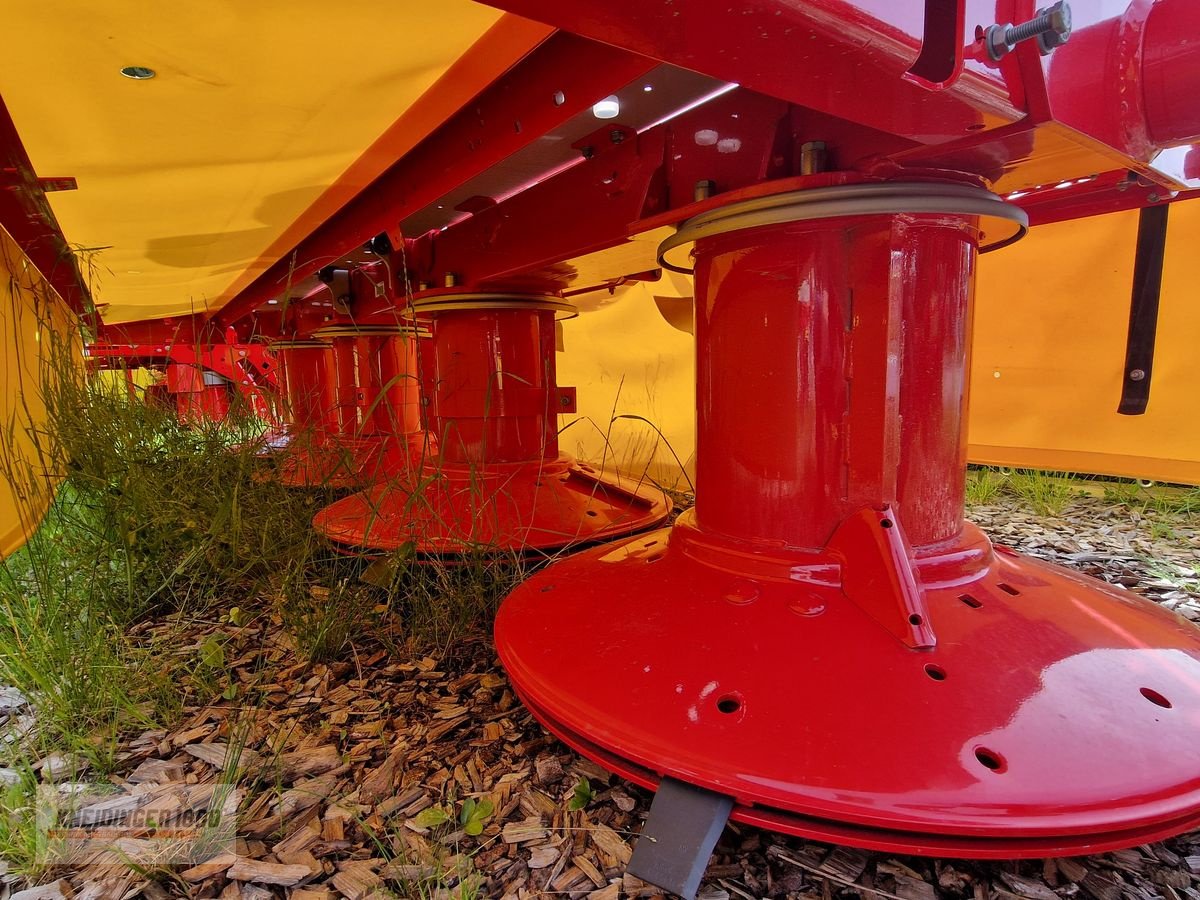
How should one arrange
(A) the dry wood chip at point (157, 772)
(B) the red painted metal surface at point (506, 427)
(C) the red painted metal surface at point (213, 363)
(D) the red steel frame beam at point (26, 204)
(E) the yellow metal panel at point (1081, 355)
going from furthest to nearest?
(E) the yellow metal panel at point (1081, 355)
(C) the red painted metal surface at point (213, 363)
(B) the red painted metal surface at point (506, 427)
(D) the red steel frame beam at point (26, 204)
(A) the dry wood chip at point (157, 772)

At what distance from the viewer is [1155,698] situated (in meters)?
0.80

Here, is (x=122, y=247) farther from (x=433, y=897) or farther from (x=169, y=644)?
(x=433, y=897)

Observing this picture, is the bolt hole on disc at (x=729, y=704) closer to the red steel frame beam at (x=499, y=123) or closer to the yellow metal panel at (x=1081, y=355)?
the red steel frame beam at (x=499, y=123)

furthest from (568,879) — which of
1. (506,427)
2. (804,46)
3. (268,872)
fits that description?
(506,427)

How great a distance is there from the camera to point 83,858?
751mm

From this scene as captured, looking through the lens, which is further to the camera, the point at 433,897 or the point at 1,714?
the point at 1,714

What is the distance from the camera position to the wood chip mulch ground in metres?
0.72

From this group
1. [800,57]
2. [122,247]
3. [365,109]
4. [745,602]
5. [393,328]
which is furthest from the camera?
[393,328]

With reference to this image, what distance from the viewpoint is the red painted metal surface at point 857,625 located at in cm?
68

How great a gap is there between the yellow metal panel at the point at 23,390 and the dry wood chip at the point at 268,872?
0.95 meters

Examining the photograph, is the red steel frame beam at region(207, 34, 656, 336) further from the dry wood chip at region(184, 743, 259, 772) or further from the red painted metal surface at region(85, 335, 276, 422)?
the dry wood chip at region(184, 743, 259, 772)

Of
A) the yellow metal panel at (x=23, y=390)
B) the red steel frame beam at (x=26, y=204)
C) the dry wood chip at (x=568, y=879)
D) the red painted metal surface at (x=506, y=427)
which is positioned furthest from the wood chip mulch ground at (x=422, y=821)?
the red steel frame beam at (x=26, y=204)

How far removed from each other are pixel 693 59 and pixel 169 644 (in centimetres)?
146

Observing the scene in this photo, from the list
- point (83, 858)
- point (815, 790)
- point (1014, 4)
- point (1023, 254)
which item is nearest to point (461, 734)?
point (83, 858)
